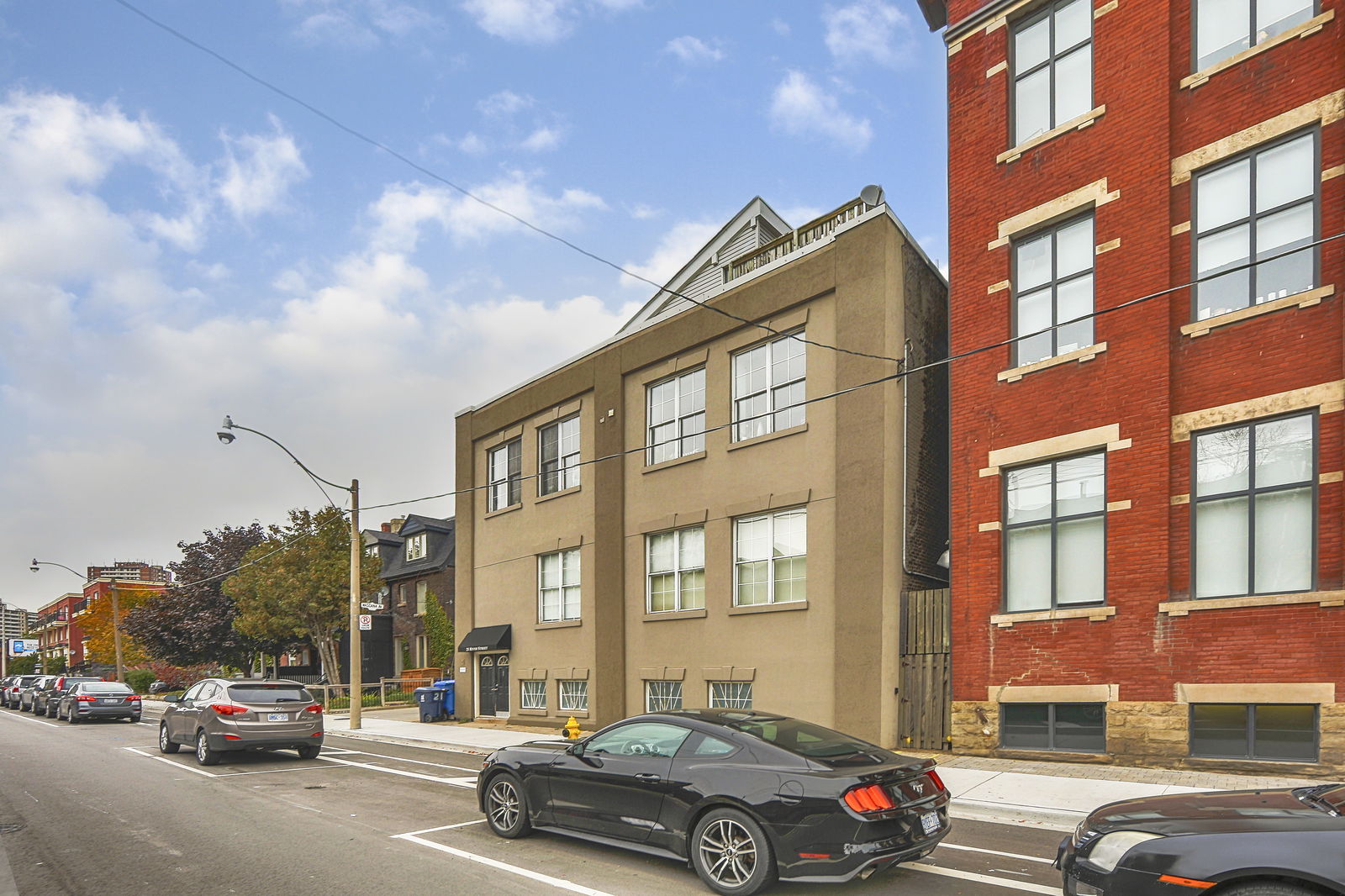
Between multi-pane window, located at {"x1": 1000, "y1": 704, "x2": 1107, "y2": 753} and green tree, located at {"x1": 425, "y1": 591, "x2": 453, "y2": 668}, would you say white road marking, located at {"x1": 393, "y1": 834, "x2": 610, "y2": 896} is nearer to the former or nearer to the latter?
multi-pane window, located at {"x1": 1000, "y1": 704, "x2": 1107, "y2": 753}

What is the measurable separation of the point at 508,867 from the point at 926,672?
9.30 m

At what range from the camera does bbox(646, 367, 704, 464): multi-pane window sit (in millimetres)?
19719

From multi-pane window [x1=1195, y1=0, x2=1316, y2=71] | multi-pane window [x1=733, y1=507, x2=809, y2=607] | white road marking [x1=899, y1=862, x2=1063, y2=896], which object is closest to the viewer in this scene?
white road marking [x1=899, y1=862, x2=1063, y2=896]

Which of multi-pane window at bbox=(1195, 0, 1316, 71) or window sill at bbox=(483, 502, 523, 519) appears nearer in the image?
multi-pane window at bbox=(1195, 0, 1316, 71)

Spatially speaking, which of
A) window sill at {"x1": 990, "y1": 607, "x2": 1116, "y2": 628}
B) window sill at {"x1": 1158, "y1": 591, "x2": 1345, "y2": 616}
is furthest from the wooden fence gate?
window sill at {"x1": 1158, "y1": 591, "x2": 1345, "y2": 616}

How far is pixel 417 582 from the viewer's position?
37.9 m

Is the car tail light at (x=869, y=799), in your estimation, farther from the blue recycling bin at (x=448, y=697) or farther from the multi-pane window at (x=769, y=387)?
the blue recycling bin at (x=448, y=697)

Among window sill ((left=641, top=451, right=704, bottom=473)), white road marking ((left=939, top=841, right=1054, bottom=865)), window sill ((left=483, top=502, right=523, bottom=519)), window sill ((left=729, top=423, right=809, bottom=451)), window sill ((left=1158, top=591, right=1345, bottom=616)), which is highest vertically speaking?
window sill ((left=729, top=423, right=809, bottom=451))

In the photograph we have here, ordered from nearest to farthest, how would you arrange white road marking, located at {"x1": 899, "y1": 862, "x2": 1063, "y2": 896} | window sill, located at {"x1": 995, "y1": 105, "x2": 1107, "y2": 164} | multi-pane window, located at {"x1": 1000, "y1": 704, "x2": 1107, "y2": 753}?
white road marking, located at {"x1": 899, "y1": 862, "x2": 1063, "y2": 896}, multi-pane window, located at {"x1": 1000, "y1": 704, "x2": 1107, "y2": 753}, window sill, located at {"x1": 995, "y1": 105, "x2": 1107, "y2": 164}

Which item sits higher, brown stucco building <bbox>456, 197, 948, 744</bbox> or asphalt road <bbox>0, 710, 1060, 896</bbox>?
brown stucco building <bbox>456, 197, 948, 744</bbox>

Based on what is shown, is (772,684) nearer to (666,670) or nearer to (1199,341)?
(666,670)

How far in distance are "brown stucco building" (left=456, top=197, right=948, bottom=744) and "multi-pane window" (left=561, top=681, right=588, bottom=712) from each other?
2.6 inches

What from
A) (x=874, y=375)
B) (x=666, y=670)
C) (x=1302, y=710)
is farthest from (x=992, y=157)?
(x=666, y=670)

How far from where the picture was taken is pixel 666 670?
19.2 m
